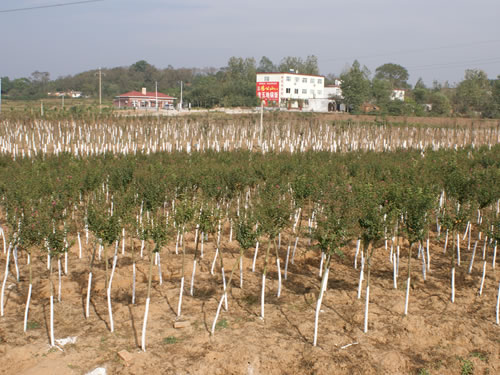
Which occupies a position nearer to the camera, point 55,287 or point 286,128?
point 55,287

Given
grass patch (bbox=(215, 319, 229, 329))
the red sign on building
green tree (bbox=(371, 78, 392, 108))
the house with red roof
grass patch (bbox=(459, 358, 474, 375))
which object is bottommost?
grass patch (bbox=(459, 358, 474, 375))

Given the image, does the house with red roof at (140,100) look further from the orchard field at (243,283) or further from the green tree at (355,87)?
the orchard field at (243,283)

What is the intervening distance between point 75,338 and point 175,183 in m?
8.15

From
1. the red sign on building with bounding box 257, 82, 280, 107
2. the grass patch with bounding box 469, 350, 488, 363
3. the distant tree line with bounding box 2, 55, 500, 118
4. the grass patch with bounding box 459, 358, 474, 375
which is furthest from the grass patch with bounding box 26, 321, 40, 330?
the distant tree line with bounding box 2, 55, 500, 118

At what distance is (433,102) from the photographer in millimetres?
79188

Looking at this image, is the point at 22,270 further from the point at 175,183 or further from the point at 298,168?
the point at 298,168

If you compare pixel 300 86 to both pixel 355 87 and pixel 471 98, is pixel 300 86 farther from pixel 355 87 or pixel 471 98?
pixel 471 98

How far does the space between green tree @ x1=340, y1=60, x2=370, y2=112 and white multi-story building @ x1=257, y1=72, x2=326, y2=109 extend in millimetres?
7792

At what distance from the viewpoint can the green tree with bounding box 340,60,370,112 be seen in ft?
231

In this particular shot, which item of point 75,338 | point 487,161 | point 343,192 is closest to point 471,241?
point 343,192

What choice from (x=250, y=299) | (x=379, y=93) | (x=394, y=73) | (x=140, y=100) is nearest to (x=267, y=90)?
(x=250, y=299)

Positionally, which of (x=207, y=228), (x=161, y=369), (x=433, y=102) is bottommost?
(x=161, y=369)

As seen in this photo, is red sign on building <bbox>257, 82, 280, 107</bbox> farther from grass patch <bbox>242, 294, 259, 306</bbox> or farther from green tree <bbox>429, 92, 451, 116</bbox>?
green tree <bbox>429, 92, 451, 116</bbox>

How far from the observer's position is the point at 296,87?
272 feet
